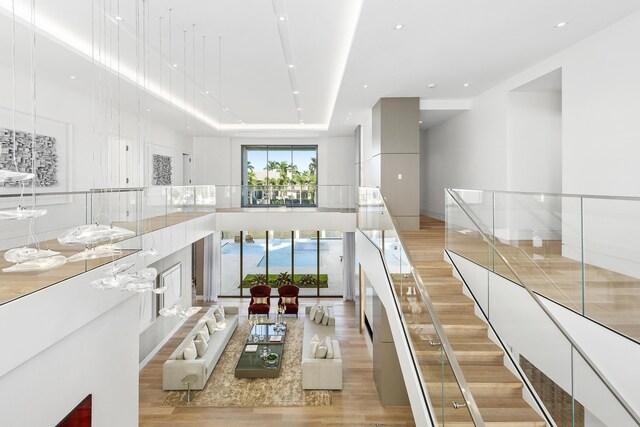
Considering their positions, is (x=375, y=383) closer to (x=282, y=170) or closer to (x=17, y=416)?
(x=17, y=416)

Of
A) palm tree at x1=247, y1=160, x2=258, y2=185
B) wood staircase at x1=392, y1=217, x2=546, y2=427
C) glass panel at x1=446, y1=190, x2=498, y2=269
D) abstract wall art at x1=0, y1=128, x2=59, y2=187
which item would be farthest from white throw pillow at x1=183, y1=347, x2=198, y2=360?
palm tree at x1=247, y1=160, x2=258, y2=185

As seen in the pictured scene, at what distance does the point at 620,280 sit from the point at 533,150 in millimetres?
4753

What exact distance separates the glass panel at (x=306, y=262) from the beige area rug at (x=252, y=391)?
19.8 feet

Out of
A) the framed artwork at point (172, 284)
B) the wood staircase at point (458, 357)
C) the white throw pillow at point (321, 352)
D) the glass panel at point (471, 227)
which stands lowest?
the white throw pillow at point (321, 352)

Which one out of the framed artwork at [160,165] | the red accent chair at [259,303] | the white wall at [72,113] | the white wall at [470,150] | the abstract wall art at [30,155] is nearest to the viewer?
the abstract wall art at [30,155]

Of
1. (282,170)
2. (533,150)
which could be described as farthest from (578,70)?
(282,170)

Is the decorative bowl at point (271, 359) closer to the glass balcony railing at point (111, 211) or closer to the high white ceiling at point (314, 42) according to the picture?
the glass balcony railing at point (111, 211)

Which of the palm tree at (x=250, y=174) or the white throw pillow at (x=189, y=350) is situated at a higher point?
the palm tree at (x=250, y=174)

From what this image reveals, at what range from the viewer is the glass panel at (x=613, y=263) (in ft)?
11.7

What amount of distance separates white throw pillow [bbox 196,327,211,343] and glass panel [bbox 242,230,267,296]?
5.81 m

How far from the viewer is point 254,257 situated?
17375 millimetres

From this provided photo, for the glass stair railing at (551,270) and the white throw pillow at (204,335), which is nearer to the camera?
the glass stair railing at (551,270)

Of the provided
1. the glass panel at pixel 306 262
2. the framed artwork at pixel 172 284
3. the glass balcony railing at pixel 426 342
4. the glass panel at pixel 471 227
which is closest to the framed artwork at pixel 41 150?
the framed artwork at pixel 172 284

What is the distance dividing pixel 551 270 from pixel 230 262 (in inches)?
577
